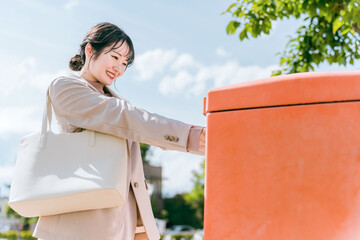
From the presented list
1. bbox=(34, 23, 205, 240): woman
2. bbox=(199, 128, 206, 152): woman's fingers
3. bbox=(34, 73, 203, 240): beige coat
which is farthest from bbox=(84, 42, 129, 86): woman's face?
bbox=(199, 128, 206, 152): woman's fingers

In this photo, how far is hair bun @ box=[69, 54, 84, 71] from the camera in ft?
6.54

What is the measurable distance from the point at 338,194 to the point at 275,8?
12.4 ft

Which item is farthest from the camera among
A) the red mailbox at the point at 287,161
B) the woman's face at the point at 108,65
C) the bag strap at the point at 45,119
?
the woman's face at the point at 108,65

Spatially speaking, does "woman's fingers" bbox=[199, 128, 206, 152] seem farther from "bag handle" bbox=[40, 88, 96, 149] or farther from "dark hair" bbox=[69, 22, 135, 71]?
"dark hair" bbox=[69, 22, 135, 71]

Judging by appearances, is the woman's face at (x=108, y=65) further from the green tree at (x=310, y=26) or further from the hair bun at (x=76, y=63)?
the green tree at (x=310, y=26)

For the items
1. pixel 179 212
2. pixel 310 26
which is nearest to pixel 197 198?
pixel 179 212

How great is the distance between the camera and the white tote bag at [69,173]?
1.45 m

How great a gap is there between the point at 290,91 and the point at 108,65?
2.75 ft

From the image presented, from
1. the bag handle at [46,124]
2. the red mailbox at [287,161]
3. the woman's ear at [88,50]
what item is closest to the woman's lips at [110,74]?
the woman's ear at [88,50]

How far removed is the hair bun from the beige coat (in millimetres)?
275

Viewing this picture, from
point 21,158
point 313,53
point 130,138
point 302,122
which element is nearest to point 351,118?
point 302,122

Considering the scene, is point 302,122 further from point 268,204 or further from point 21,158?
point 21,158

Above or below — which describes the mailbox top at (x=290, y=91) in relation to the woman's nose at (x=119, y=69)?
below

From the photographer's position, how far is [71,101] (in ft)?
5.37
